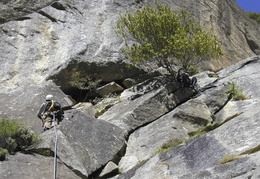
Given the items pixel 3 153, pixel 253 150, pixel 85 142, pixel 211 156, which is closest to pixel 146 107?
pixel 85 142

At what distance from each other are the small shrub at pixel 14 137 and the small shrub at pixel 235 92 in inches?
261

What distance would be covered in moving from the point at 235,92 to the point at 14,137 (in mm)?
7436

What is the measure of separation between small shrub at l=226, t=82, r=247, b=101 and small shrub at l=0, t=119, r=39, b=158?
6.64 metres

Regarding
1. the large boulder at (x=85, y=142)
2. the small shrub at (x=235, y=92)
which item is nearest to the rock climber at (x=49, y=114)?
the large boulder at (x=85, y=142)

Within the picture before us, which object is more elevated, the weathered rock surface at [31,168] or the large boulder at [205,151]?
the large boulder at [205,151]

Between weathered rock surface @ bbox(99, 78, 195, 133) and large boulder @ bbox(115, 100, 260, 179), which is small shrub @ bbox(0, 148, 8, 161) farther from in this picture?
weathered rock surface @ bbox(99, 78, 195, 133)

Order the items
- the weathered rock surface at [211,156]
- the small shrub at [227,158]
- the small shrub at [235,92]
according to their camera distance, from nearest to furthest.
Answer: the weathered rock surface at [211,156] → the small shrub at [227,158] → the small shrub at [235,92]

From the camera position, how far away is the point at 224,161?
719 centimetres

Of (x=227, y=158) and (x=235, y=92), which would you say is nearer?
(x=227, y=158)

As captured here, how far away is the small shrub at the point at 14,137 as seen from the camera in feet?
30.0

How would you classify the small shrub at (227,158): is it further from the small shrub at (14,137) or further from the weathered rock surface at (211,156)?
the small shrub at (14,137)

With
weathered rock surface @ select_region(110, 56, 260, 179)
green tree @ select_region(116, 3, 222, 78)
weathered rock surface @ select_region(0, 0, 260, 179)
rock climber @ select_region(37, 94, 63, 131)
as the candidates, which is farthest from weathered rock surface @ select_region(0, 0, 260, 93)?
weathered rock surface @ select_region(110, 56, 260, 179)

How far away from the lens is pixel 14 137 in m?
9.45

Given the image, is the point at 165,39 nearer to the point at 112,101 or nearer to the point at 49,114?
the point at 112,101
